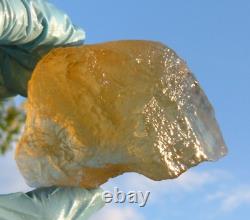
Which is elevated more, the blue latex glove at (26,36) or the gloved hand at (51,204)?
the blue latex glove at (26,36)

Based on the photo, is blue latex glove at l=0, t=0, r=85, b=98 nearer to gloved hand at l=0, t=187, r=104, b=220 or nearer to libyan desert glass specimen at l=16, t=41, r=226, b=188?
libyan desert glass specimen at l=16, t=41, r=226, b=188

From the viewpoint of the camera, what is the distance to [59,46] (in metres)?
1.05

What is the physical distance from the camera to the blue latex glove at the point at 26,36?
94 centimetres

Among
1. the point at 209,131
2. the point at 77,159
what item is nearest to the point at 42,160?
the point at 77,159

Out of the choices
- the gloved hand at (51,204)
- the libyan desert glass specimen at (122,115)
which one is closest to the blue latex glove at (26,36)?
the libyan desert glass specimen at (122,115)

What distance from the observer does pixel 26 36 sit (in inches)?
38.6

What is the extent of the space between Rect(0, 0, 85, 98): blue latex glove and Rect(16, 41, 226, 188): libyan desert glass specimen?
67mm

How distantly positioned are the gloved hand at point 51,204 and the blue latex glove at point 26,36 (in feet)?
0.79

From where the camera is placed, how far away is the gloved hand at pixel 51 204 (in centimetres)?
91

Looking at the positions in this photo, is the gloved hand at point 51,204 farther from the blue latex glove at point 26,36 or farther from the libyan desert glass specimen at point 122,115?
the blue latex glove at point 26,36

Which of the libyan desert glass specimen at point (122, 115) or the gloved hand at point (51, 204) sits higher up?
the libyan desert glass specimen at point (122, 115)

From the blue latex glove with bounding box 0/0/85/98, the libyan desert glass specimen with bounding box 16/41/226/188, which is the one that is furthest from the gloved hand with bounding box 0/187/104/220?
the blue latex glove with bounding box 0/0/85/98

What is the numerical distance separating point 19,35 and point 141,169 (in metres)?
0.28

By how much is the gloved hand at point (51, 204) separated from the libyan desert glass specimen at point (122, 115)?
25 millimetres
